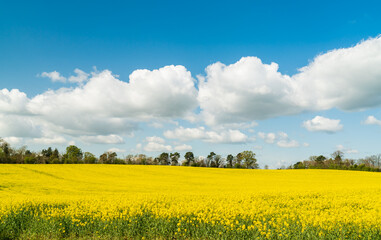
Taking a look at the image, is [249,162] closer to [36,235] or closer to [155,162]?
[155,162]

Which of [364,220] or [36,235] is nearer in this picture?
[364,220]

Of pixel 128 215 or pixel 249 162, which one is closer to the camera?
pixel 128 215

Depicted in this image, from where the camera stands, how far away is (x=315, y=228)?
9.13m

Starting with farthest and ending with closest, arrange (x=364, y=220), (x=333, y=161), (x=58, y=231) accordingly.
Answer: (x=333, y=161) < (x=58, y=231) < (x=364, y=220)

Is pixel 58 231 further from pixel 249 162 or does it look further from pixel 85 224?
pixel 249 162

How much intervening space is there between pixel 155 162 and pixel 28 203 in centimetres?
10056

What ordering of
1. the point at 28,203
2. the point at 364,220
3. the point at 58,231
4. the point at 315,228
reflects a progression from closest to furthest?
1. the point at 315,228
2. the point at 364,220
3. the point at 58,231
4. the point at 28,203

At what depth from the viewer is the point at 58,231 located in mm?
10867

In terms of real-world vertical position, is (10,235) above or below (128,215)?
below

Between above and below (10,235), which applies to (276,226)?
above

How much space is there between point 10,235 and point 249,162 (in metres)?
107

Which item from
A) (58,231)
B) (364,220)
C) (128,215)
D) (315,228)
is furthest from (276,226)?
(58,231)

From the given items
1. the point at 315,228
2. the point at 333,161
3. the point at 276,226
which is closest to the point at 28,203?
the point at 276,226

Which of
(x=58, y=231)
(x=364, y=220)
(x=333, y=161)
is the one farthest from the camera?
(x=333, y=161)
